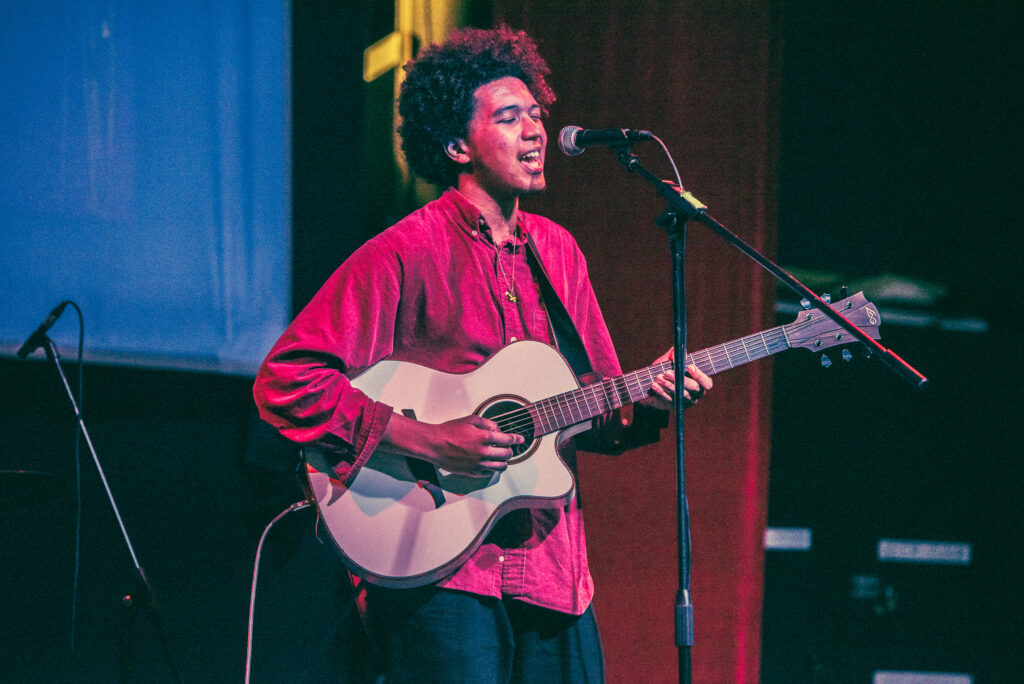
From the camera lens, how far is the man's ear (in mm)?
2551

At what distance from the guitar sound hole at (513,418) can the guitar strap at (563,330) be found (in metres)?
0.25

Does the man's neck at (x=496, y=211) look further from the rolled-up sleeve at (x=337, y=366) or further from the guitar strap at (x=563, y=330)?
the rolled-up sleeve at (x=337, y=366)

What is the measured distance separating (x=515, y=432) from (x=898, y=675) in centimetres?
286

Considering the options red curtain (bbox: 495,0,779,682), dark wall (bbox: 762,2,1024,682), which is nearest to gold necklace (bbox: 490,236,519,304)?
red curtain (bbox: 495,0,779,682)

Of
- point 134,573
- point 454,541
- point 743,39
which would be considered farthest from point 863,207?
point 134,573

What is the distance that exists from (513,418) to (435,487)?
0.28 m

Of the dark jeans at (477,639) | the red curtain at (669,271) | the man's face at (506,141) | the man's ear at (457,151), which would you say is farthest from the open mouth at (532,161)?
the dark jeans at (477,639)

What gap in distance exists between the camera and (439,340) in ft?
7.38

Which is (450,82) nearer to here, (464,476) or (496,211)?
(496,211)

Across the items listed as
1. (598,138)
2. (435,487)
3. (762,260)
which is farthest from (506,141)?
(435,487)

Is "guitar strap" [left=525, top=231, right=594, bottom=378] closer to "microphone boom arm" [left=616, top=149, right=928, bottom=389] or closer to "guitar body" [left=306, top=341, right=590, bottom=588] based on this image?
"guitar body" [left=306, top=341, right=590, bottom=588]

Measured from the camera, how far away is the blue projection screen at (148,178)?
9.39 feet

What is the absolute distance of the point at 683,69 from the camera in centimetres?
319

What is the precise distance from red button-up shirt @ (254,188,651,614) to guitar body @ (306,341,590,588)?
0.05 m
